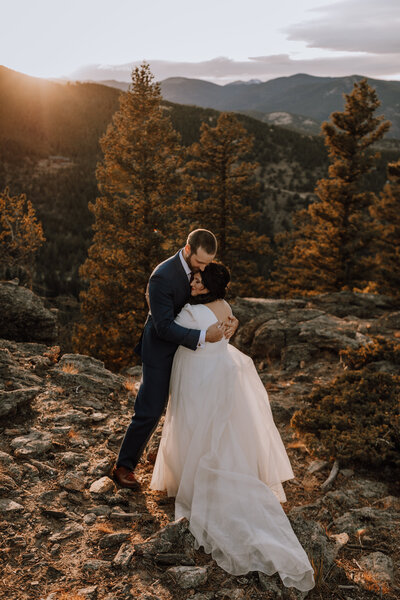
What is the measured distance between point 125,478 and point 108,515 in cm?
51

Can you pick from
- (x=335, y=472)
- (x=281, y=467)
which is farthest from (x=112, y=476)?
(x=335, y=472)

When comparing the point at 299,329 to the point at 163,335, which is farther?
the point at 299,329

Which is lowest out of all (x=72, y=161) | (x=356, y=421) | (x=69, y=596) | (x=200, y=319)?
(x=356, y=421)

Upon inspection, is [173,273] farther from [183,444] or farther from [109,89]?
[109,89]

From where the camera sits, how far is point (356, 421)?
629 centimetres

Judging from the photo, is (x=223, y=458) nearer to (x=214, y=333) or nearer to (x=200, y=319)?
(x=214, y=333)

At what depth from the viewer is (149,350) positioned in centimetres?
403

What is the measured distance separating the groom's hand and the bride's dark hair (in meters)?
0.27

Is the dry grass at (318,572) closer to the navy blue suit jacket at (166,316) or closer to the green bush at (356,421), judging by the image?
the navy blue suit jacket at (166,316)

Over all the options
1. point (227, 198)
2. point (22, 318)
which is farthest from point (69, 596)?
point (227, 198)

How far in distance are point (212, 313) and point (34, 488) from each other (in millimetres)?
2325

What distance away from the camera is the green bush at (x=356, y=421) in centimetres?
561

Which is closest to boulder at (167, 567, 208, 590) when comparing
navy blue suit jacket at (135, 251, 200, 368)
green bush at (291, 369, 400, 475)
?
navy blue suit jacket at (135, 251, 200, 368)

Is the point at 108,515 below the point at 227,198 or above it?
below
